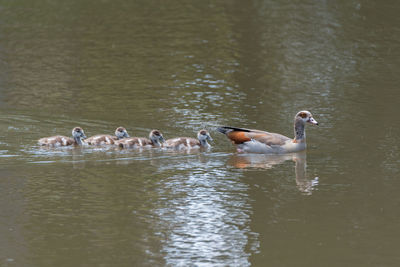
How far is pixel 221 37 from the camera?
74.5 feet

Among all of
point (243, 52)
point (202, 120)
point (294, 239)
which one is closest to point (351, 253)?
point (294, 239)

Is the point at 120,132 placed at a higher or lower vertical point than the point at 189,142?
higher

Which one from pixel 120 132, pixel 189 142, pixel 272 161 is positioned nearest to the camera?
pixel 272 161

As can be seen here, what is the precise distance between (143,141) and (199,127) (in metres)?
1.67

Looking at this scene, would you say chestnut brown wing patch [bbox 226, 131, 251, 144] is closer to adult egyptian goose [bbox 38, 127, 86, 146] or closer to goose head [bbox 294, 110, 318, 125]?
goose head [bbox 294, 110, 318, 125]

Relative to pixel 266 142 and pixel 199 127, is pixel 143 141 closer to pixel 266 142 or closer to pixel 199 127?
pixel 199 127

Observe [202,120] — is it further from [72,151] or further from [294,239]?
[294,239]

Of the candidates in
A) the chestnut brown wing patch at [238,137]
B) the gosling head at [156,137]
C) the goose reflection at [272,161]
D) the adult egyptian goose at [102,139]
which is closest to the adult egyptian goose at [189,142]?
the gosling head at [156,137]

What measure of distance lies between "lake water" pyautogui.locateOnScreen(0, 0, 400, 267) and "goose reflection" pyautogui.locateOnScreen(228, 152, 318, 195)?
0.04 m

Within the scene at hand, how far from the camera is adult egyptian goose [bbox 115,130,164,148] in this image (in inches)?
482

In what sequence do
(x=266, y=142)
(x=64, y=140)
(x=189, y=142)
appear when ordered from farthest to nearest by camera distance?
(x=64, y=140) < (x=189, y=142) < (x=266, y=142)

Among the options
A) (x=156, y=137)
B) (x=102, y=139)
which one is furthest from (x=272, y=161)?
(x=102, y=139)

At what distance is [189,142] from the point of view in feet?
40.2

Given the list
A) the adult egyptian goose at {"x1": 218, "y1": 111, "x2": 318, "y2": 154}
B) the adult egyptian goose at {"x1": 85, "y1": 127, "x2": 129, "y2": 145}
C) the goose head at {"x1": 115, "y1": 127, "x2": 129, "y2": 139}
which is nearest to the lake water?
the adult egyptian goose at {"x1": 218, "y1": 111, "x2": 318, "y2": 154}
